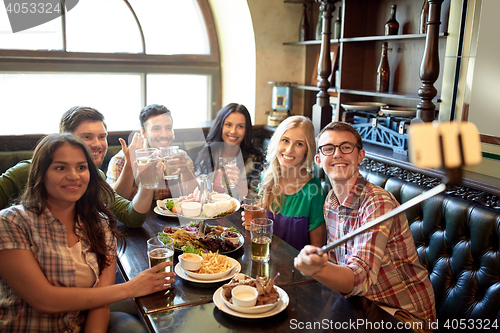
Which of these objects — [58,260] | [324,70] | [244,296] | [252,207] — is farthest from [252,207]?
[324,70]

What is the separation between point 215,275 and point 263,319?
0.94 feet

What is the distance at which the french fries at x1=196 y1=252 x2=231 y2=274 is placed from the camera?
1.54 metres

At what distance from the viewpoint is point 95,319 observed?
148cm

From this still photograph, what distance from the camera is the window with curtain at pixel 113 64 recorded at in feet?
12.6

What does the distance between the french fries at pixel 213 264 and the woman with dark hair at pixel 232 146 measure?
147cm

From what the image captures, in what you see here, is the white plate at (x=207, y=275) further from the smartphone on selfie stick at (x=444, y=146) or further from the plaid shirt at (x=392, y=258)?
the smartphone on selfie stick at (x=444, y=146)

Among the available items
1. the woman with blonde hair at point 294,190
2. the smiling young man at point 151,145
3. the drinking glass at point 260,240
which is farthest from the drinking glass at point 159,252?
the woman with blonde hair at point 294,190

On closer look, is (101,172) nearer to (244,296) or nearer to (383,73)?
(244,296)

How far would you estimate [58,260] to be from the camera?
145 cm

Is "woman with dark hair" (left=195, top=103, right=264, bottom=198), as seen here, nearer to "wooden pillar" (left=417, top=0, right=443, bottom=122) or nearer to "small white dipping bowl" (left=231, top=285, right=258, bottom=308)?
"wooden pillar" (left=417, top=0, right=443, bottom=122)

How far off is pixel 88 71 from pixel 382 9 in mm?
2761

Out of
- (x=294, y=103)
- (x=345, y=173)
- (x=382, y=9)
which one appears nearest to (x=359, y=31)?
(x=382, y=9)

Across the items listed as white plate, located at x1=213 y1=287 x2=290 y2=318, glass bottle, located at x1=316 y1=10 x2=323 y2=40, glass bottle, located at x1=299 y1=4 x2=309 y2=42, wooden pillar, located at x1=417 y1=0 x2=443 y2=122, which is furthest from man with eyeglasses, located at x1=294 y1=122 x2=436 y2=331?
glass bottle, located at x1=299 y1=4 x2=309 y2=42

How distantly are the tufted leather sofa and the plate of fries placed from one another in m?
1.02
